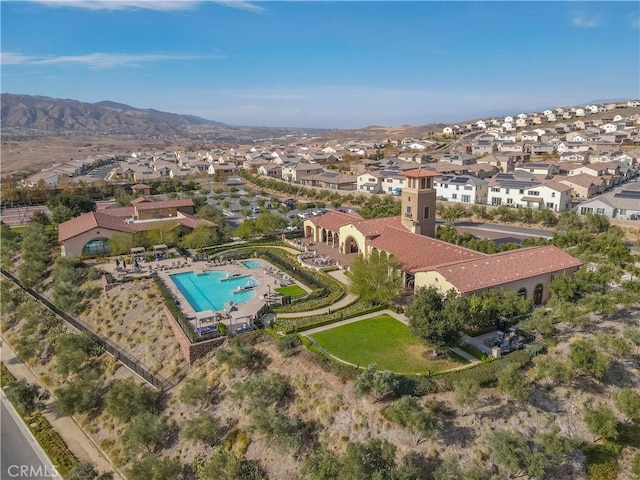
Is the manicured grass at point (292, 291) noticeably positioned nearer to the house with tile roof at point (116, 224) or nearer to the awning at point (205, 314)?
the awning at point (205, 314)

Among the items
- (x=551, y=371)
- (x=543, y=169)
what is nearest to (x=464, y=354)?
(x=551, y=371)

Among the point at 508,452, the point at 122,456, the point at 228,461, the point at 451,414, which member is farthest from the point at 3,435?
the point at 508,452

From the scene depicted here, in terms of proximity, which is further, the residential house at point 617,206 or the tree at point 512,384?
the residential house at point 617,206

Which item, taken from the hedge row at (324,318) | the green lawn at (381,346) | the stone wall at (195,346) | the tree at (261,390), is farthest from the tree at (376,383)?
the stone wall at (195,346)

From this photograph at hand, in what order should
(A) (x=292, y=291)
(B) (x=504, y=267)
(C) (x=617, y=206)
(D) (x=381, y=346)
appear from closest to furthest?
(D) (x=381, y=346)
(B) (x=504, y=267)
(A) (x=292, y=291)
(C) (x=617, y=206)

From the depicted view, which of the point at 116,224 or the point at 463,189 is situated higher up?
the point at 116,224

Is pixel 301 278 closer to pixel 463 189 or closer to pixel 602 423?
pixel 602 423

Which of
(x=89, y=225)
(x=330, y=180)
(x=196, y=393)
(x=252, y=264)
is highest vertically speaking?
(x=89, y=225)
